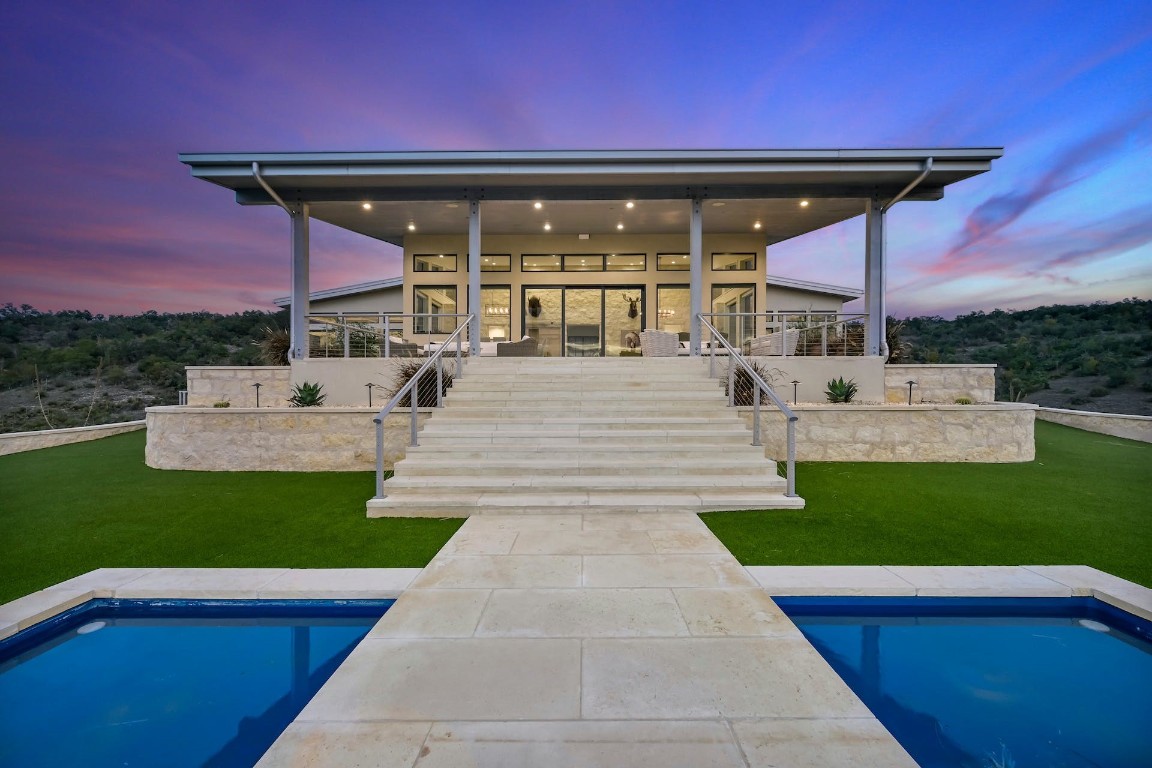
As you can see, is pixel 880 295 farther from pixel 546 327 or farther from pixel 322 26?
pixel 322 26

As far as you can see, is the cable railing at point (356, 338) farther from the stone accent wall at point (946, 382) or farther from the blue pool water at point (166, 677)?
the stone accent wall at point (946, 382)

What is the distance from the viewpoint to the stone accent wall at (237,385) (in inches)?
359

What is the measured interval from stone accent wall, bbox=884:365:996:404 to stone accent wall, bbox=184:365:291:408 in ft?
37.8

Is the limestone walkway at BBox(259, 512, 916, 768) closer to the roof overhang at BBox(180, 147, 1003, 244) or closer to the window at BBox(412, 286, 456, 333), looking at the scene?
the roof overhang at BBox(180, 147, 1003, 244)

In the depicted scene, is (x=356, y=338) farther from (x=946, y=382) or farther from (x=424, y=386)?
(x=946, y=382)

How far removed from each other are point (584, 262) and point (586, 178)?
13.2 feet

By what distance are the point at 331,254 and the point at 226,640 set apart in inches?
892

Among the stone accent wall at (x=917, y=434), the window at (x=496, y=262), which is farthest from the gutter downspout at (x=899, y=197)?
the window at (x=496, y=262)

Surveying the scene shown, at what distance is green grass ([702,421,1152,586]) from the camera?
3.75 metres

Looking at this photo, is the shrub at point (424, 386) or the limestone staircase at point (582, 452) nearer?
the limestone staircase at point (582, 452)

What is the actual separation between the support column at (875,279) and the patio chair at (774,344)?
1.30 m

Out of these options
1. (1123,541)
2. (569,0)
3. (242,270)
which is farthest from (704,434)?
(242,270)

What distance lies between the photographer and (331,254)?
22.1 meters

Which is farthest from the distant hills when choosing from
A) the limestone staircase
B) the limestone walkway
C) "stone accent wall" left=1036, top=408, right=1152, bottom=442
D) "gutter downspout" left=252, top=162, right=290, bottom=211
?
the limestone walkway
